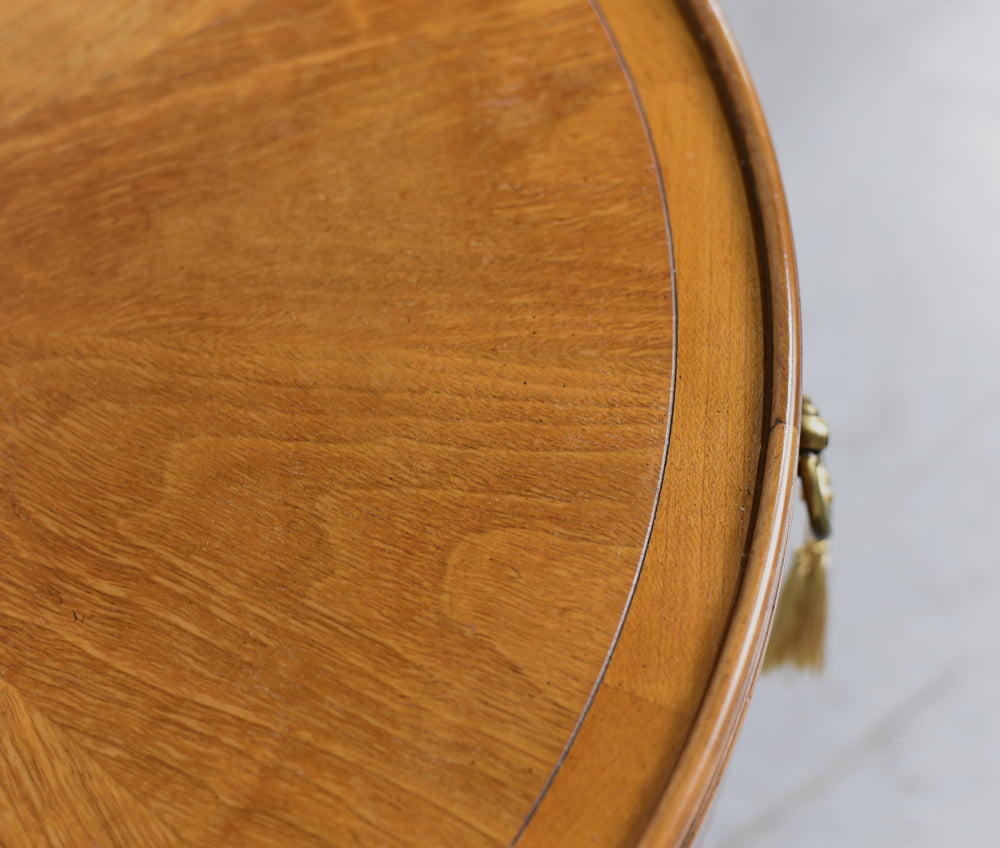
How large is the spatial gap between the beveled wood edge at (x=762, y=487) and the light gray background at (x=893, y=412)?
0.50 m

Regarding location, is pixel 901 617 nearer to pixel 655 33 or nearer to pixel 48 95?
pixel 655 33

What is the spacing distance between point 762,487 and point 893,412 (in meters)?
0.69

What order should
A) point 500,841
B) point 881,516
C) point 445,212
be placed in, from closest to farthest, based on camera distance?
1. point 500,841
2. point 445,212
3. point 881,516

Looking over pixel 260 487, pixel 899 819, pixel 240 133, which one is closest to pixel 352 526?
pixel 260 487

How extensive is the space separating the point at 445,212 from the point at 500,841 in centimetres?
24

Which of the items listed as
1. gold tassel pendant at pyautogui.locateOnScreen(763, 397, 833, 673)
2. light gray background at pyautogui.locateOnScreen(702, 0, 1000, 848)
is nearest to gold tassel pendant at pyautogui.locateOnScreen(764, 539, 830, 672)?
gold tassel pendant at pyautogui.locateOnScreen(763, 397, 833, 673)

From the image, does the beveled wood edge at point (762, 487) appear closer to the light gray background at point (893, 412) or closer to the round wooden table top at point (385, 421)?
the round wooden table top at point (385, 421)

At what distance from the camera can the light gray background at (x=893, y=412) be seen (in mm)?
798

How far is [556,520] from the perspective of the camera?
32 cm

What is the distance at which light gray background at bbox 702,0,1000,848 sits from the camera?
0.80 meters

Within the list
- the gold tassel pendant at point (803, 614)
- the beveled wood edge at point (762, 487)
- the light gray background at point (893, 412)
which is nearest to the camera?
the beveled wood edge at point (762, 487)

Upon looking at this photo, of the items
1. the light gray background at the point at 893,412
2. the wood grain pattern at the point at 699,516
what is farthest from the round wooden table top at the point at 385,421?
the light gray background at the point at 893,412

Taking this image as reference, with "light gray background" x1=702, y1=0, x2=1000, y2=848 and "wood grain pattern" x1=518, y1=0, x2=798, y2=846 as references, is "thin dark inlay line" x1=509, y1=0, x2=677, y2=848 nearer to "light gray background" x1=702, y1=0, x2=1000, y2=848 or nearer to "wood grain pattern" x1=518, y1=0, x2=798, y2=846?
"wood grain pattern" x1=518, y1=0, x2=798, y2=846

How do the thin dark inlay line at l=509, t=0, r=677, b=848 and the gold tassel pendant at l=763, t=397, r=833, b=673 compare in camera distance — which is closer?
the thin dark inlay line at l=509, t=0, r=677, b=848
